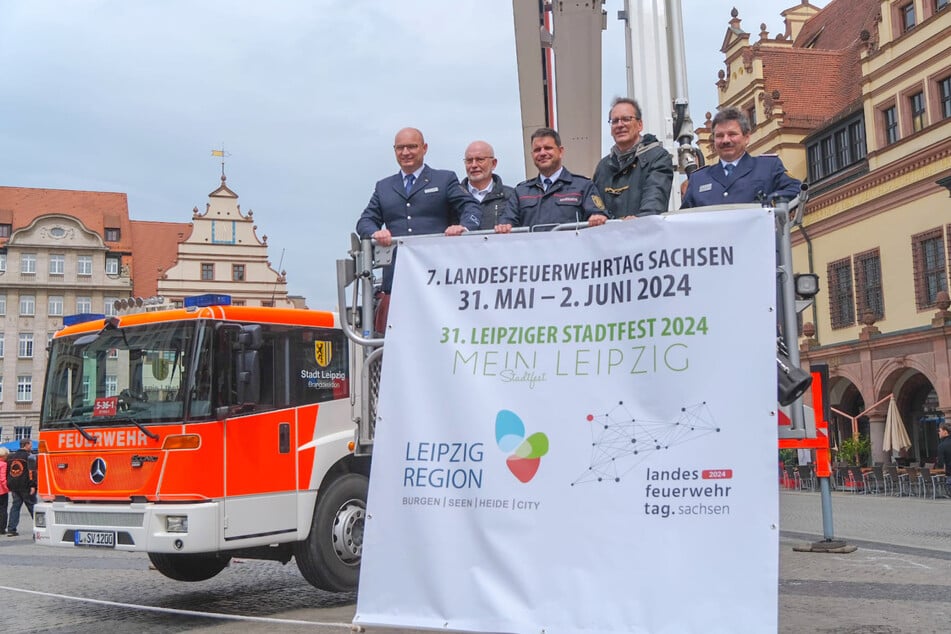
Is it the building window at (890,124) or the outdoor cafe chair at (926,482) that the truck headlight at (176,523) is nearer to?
the outdoor cafe chair at (926,482)

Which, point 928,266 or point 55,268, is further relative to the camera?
point 55,268

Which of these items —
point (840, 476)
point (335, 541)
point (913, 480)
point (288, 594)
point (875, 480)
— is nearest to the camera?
point (335, 541)

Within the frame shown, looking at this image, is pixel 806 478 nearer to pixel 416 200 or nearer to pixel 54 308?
pixel 416 200

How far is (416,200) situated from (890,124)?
2921 centimetres

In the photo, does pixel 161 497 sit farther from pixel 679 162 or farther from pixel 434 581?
pixel 679 162

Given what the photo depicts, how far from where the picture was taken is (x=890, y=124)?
32.5m

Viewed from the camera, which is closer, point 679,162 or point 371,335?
point 371,335

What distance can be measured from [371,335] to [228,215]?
57.0 meters

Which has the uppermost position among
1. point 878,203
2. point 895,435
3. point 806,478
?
point 878,203

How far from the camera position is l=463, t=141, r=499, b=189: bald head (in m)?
6.88

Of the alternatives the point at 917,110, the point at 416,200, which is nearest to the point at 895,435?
the point at 917,110

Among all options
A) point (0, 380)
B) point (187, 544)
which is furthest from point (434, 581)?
point (0, 380)

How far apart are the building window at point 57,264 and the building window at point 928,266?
177 ft

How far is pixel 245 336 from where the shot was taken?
8.52 metres
